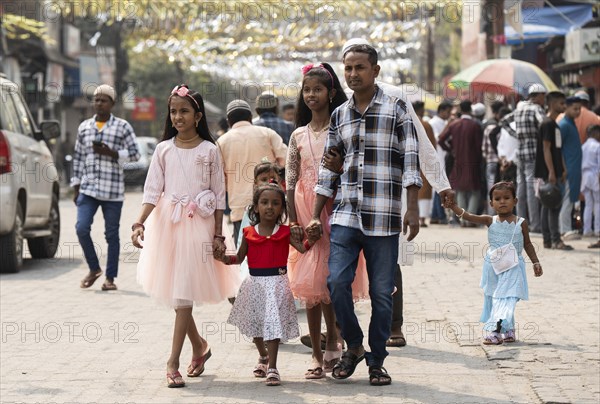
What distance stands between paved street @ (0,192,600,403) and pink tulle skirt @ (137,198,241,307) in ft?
1.67

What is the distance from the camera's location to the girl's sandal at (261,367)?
732cm

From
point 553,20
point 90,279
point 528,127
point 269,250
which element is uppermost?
point 553,20

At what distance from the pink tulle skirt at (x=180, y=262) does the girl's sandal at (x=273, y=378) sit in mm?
563

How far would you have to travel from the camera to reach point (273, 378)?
7.02 m

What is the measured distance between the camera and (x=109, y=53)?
178ft

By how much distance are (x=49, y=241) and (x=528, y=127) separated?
6169mm

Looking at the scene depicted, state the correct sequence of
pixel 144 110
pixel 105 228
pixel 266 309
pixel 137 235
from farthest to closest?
pixel 144 110, pixel 105 228, pixel 137 235, pixel 266 309

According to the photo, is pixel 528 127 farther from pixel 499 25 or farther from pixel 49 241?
pixel 499 25

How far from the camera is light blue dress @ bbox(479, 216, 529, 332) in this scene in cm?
845

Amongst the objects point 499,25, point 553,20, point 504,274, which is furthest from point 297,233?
point 499,25

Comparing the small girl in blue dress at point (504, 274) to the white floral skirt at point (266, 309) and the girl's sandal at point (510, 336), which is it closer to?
the girl's sandal at point (510, 336)

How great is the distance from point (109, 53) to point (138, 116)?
3.52 meters

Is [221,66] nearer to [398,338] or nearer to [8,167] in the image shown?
[8,167]

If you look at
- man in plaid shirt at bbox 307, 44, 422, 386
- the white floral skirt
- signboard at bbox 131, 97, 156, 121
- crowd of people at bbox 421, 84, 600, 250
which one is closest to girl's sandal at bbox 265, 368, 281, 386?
the white floral skirt
